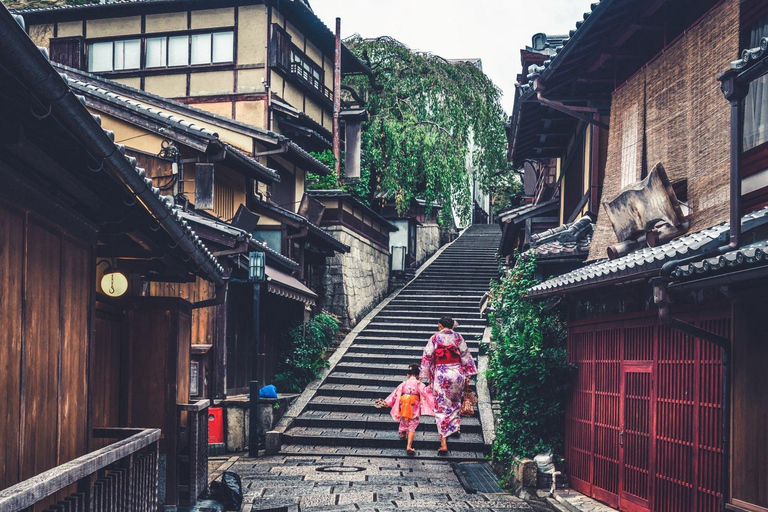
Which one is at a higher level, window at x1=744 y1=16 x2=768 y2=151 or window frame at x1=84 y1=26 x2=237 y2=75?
window frame at x1=84 y1=26 x2=237 y2=75

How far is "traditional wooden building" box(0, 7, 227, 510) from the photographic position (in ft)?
17.0

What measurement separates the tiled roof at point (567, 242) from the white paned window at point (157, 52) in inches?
602

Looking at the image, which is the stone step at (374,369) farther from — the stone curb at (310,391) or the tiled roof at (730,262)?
the tiled roof at (730,262)

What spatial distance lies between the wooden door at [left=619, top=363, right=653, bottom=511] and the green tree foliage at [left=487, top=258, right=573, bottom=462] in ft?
7.45

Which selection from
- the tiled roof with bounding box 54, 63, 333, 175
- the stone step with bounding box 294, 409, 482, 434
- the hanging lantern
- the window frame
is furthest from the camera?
the window frame

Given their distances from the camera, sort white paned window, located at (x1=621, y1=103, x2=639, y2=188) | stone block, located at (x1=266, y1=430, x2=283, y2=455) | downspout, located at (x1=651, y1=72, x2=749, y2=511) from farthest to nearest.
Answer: stone block, located at (x1=266, y1=430, x2=283, y2=455) → white paned window, located at (x1=621, y1=103, x2=639, y2=188) → downspout, located at (x1=651, y1=72, x2=749, y2=511)

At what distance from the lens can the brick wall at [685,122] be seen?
947cm

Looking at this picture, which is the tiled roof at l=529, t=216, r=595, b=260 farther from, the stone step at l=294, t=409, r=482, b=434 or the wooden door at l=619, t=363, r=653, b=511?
the stone step at l=294, t=409, r=482, b=434

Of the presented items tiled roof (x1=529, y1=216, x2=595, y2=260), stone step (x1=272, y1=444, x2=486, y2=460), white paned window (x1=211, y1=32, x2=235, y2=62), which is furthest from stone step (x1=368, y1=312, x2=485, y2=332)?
tiled roof (x1=529, y1=216, x2=595, y2=260)

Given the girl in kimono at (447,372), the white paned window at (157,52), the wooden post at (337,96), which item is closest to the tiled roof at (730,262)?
the girl in kimono at (447,372)

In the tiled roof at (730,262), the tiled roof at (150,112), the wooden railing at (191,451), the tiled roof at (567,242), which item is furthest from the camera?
the tiled roof at (150,112)

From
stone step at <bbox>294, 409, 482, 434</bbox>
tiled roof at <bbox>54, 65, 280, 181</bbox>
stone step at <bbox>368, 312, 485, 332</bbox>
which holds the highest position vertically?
tiled roof at <bbox>54, 65, 280, 181</bbox>

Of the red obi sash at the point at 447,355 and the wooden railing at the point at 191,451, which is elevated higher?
the red obi sash at the point at 447,355

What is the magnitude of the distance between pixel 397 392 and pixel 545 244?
173 inches
